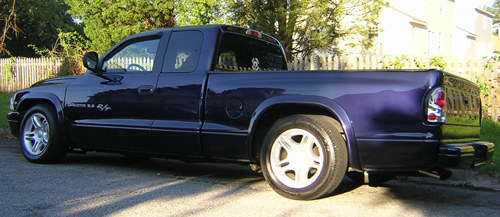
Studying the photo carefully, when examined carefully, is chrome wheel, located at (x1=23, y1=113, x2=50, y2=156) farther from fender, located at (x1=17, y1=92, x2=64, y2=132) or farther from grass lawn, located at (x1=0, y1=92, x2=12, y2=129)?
grass lawn, located at (x1=0, y1=92, x2=12, y2=129)

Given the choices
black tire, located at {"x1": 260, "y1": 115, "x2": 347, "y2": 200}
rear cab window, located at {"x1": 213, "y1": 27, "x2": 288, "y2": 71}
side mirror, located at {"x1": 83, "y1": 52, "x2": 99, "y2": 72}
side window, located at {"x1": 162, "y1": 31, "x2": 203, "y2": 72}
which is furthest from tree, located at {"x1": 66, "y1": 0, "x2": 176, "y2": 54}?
black tire, located at {"x1": 260, "y1": 115, "x2": 347, "y2": 200}

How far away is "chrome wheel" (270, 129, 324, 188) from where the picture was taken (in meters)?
4.09

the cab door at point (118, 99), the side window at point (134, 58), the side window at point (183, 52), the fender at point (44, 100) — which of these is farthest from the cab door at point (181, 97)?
the fender at point (44, 100)

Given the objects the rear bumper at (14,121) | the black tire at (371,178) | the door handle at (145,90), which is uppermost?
the door handle at (145,90)

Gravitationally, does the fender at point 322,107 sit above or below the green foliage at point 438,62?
below

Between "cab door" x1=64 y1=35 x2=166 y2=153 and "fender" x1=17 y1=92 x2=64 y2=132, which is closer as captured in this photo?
"cab door" x1=64 y1=35 x2=166 y2=153

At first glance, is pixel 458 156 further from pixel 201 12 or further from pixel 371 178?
pixel 201 12

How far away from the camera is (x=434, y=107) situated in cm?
356

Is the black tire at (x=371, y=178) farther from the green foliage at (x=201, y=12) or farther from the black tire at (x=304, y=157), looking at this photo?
the green foliage at (x=201, y=12)

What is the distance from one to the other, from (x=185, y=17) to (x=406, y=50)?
12.7 m

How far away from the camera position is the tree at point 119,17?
63.3ft

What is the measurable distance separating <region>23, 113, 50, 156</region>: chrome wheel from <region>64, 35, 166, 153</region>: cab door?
47 cm

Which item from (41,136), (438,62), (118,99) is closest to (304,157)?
(118,99)

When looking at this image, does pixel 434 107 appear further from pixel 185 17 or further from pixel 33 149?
pixel 185 17
